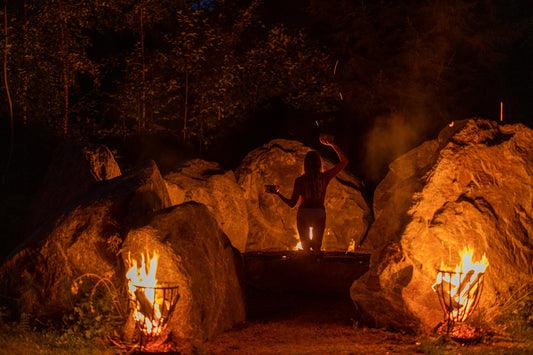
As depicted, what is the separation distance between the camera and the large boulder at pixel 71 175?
1013 centimetres

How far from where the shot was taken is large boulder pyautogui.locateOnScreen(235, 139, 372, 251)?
535 inches

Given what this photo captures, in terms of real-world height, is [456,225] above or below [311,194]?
below

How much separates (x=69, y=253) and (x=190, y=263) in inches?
74.4

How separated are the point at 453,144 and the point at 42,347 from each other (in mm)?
5498

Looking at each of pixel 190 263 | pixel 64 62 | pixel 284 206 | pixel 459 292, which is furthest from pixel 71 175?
pixel 459 292

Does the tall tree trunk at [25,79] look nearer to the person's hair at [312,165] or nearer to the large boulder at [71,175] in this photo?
the large boulder at [71,175]

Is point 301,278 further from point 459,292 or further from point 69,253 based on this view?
point 69,253

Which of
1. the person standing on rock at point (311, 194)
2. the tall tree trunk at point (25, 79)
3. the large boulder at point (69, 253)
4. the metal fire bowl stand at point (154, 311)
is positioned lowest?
the metal fire bowl stand at point (154, 311)

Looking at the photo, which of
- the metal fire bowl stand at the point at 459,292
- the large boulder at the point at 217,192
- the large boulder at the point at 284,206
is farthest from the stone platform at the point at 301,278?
the metal fire bowl stand at the point at 459,292

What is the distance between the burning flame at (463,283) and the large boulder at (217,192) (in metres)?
6.22

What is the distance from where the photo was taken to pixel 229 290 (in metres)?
7.65

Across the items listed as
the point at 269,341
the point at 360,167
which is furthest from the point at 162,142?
the point at 269,341

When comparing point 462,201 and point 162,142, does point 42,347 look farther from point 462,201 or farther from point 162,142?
point 162,142

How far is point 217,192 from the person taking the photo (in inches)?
489
